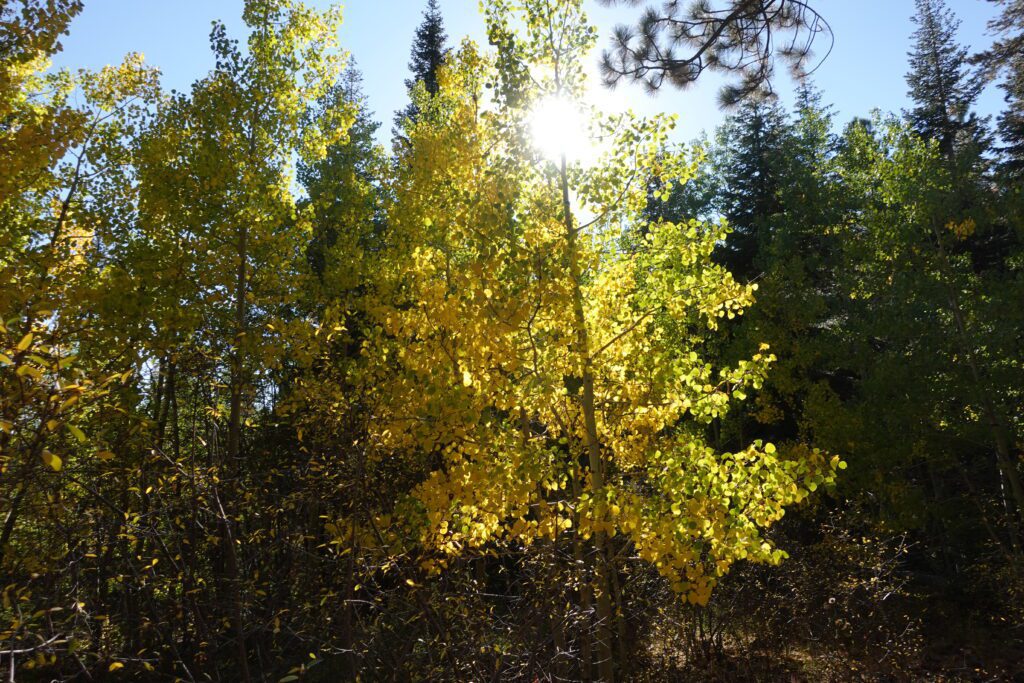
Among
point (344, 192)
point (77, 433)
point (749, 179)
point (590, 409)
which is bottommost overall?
point (77, 433)

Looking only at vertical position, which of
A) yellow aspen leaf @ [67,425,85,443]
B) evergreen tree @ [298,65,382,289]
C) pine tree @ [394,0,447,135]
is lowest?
yellow aspen leaf @ [67,425,85,443]

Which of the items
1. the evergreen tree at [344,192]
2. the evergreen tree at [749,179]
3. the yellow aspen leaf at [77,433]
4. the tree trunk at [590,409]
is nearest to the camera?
the yellow aspen leaf at [77,433]

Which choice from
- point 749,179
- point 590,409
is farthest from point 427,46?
point 590,409

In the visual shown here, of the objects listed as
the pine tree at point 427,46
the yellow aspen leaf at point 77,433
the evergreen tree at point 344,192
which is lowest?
the yellow aspen leaf at point 77,433

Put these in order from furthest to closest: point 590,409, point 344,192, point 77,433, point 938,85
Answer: point 938,85, point 344,192, point 590,409, point 77,433

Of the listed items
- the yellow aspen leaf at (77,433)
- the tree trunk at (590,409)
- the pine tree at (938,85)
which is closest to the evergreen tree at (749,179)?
the pine tree at (938,85)

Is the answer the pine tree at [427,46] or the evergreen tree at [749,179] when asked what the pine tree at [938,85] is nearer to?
the evergreen tree at [749,179]

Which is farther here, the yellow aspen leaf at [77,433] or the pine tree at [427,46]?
the pine tree at [427,46]

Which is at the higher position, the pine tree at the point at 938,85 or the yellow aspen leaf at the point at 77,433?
the pine tree at the point at 938,85

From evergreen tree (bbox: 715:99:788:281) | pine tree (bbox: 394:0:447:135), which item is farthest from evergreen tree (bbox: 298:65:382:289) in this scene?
evergreen tree (bbox: 715:99:788:281)

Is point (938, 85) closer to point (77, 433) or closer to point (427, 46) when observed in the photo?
point (427, 46)

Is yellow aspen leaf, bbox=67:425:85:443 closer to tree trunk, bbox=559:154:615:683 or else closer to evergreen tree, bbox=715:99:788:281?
tree trunk, bbox=559:154:615:683

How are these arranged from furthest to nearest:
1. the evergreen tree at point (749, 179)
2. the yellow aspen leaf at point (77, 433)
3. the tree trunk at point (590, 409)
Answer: the evergreen tree at point (749, 179) < the tree trunk at point (590, 409) < the yellow aspen leaf at point (77, 433)

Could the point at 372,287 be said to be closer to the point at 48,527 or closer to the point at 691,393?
the point at 48,527
